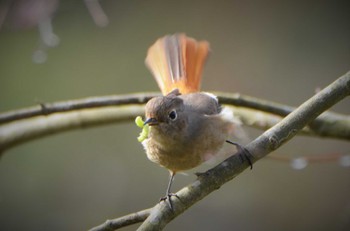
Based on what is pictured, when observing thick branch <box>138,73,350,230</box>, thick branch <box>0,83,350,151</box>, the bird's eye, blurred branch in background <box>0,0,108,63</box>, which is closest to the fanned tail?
thick branch <box>0,83,350,151</box>

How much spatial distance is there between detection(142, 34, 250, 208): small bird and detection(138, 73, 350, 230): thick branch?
0.37 ft

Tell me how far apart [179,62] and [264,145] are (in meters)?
0.62

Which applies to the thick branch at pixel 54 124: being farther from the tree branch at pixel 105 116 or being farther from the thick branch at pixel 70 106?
the thick branch at pixel 70 106

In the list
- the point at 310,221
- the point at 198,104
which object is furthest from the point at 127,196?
the point at 198,104

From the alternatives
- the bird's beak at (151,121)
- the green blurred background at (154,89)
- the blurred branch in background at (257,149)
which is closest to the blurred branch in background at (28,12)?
the green blurred background at (154,89)

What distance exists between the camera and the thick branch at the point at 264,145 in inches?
60.2

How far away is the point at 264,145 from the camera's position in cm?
160

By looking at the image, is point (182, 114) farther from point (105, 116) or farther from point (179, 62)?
point (105, 116)

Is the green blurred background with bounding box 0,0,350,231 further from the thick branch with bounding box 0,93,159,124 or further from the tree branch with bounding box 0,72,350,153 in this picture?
the thick branch with bounding box 0,93,159,124

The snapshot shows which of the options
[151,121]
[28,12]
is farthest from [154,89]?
[151,121]

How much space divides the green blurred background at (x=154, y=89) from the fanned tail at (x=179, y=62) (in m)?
1.36

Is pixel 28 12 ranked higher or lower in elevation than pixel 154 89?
lower

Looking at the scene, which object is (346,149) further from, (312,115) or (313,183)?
(312,115)

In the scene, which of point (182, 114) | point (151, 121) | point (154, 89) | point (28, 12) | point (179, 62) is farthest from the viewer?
point (154, 89)
